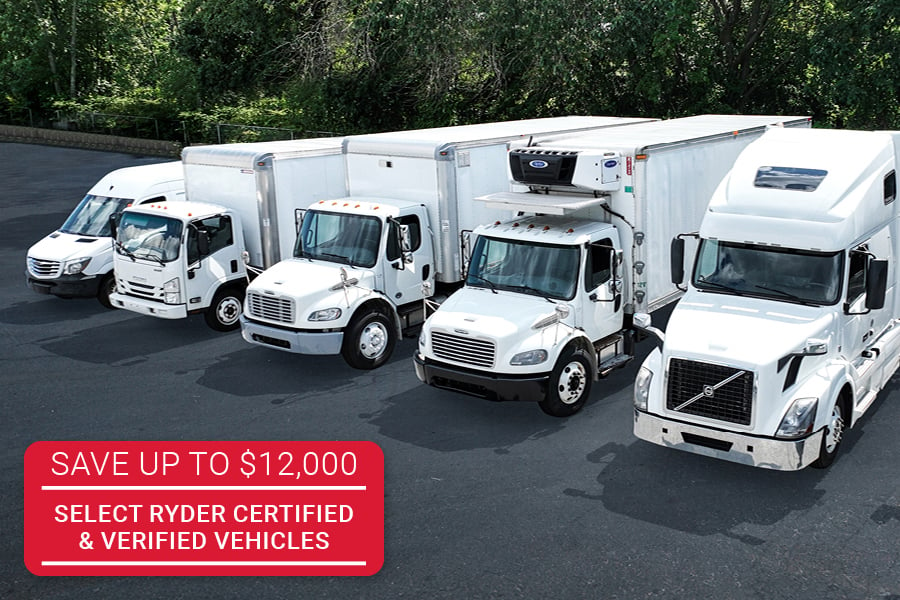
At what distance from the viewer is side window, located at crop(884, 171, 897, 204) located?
11.9 metres

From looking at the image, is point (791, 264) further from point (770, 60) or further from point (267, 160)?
point (770, 60)

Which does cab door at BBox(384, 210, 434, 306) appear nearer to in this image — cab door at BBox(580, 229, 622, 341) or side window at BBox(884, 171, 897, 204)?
cab door at BBox(580, 229, 622, 341)

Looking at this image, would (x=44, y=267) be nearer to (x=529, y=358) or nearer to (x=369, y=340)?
(x=369, y=340)

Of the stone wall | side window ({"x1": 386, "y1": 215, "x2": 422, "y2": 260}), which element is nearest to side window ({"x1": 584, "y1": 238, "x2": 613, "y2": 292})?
side window ({"x1": 386, "y1": 215, "x2": 422, "y2": 260})

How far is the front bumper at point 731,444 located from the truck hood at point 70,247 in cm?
1225

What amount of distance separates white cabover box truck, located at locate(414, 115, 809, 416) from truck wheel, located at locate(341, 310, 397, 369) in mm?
1902

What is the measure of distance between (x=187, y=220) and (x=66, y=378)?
3.44m

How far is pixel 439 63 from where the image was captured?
29203 millimetres

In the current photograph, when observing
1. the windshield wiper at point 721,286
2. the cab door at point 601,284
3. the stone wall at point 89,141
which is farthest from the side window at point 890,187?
the stone wall at point 89,141

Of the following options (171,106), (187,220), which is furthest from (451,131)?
(171,106)

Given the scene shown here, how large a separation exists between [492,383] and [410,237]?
13.0 ft

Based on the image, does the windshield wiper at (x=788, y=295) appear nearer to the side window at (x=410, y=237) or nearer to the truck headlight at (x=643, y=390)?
the truck headlight at (x=643, y=390)

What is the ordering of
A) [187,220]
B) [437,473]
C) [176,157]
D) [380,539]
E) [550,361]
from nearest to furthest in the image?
[380,539]
[437,473]
[550,361]
[187,220]
[176,157]

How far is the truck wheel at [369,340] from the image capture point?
14586 mm
